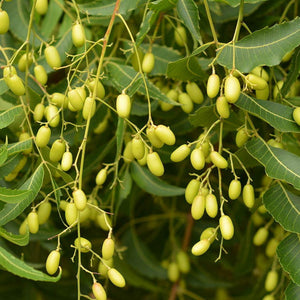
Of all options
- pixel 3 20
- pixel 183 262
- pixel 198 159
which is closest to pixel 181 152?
pixel 198 159

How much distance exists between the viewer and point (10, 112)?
112cm

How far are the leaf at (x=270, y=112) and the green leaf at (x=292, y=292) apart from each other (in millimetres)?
258

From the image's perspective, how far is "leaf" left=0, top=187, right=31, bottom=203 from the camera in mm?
957

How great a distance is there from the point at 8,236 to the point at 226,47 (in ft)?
1.48

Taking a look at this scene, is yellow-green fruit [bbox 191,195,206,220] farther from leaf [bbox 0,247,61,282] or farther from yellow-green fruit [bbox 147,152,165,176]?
leaf [bbox 0,247,61,282]

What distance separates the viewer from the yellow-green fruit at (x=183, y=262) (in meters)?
1.67

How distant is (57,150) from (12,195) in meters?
0.13

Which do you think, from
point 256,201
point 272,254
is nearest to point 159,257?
point 272,254

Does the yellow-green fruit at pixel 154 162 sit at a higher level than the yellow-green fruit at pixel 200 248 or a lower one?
higher

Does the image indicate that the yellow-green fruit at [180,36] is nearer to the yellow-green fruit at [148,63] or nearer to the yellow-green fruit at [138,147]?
the yellow-green fruit at [148,63]

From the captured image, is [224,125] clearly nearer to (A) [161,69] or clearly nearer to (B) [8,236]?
(A) [161,69]

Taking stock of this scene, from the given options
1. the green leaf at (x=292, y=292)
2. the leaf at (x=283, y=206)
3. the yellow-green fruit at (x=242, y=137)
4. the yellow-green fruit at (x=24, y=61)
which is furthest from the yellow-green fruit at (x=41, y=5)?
the green leaf at (x=292, y=292)

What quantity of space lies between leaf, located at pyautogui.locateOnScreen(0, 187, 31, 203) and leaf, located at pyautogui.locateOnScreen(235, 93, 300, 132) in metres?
0.38

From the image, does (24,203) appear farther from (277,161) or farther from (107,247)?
(277,161)
